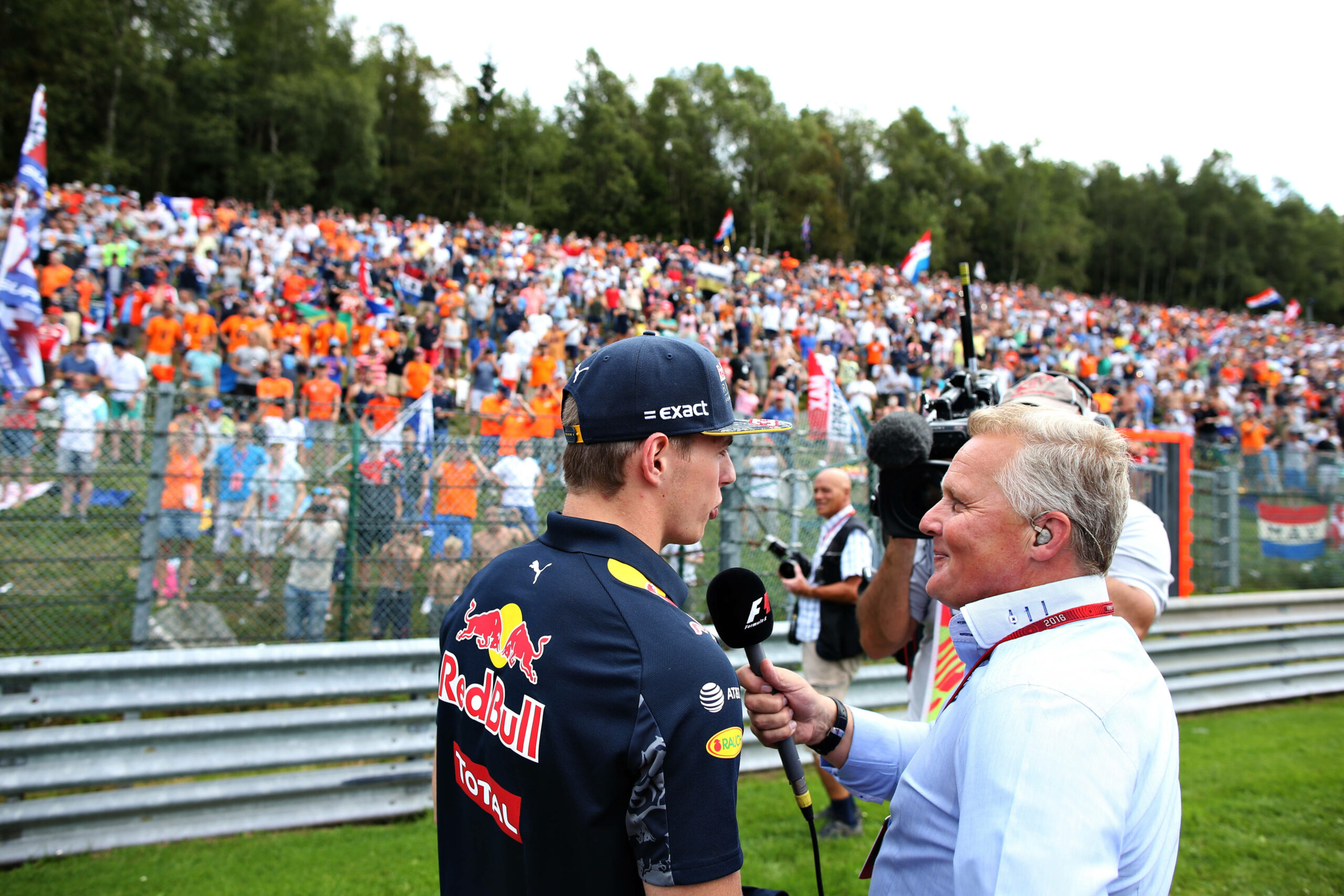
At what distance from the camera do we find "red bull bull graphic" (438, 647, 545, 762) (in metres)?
1.36

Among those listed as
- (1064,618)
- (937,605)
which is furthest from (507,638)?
(937,605)

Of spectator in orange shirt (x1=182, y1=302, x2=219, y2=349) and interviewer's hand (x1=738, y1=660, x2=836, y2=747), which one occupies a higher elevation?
spectator in orange shirt (x1=182, y1=302, x2=219, y2=349)

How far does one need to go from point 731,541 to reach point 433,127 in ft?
223

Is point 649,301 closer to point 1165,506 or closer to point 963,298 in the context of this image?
point 1165,506

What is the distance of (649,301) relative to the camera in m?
23.8

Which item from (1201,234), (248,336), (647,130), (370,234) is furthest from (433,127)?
(1201,234)

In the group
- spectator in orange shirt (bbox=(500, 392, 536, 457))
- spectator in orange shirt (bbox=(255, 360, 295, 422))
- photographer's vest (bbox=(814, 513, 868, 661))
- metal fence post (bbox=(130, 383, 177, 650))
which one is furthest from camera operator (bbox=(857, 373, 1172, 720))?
spectator in orange shirt (bbox=(255, 360, 295, 422))

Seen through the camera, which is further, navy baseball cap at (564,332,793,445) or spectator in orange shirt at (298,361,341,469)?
spectator in orange shirt at (298,361,341,469)

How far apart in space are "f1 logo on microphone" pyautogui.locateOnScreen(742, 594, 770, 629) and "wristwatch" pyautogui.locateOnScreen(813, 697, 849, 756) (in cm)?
37

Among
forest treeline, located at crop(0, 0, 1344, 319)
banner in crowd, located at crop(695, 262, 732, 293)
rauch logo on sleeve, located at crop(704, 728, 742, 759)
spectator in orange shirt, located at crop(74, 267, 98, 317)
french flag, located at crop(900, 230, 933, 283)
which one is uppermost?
forest treeline, located at crop(0, 0, 1344, 319)

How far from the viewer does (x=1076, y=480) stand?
1494 millimetres

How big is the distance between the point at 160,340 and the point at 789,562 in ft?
38.1

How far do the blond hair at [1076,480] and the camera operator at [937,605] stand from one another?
0.99 m

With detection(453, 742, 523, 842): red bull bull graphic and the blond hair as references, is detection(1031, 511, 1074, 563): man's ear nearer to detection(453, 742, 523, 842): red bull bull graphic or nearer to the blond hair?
the blond hair
